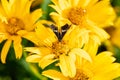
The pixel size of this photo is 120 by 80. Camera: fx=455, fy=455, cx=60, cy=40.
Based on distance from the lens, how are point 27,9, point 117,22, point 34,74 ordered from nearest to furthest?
point 27,9, point 34,74, point 117,22

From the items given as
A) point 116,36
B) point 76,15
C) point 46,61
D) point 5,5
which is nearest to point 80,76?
point 46,61

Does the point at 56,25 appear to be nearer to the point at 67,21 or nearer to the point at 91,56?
the point at 67,21

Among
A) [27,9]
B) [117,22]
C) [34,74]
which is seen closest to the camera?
[27,9]

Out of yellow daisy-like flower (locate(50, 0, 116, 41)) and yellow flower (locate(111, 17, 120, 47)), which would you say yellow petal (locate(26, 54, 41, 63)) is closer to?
yellow daisy-like flower (locate(50, 0, 116, 41))

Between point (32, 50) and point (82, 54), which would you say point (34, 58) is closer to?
point (32, 50)

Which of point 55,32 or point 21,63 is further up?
point 55,32

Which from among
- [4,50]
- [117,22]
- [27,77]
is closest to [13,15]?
[4,50]

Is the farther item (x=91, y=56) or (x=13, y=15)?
(x=13, y=15)

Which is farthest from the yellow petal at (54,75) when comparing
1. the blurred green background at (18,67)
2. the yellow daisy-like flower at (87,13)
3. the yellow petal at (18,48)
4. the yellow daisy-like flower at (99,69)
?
the blurred green background at (18,67)
